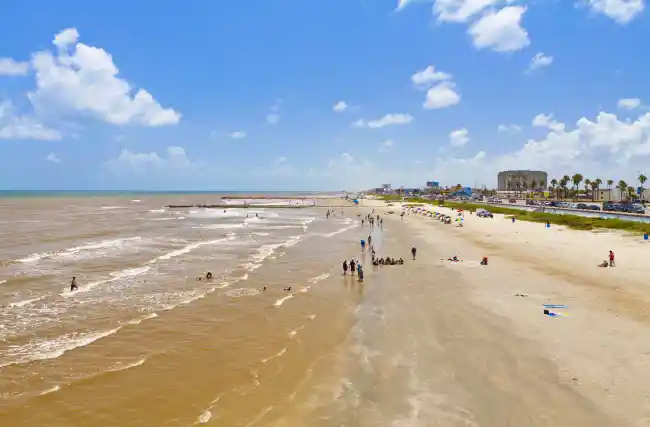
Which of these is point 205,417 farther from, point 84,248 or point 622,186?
point 622,186

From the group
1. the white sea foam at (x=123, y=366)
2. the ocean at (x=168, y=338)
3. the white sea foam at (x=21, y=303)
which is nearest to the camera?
the ocean at (x=168, y=338)

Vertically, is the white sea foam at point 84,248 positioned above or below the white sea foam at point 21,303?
above

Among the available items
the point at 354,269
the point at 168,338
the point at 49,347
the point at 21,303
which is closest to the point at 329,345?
the point at 168,338

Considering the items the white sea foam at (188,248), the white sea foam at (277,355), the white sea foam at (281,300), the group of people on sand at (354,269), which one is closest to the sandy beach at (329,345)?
the white sea foam at (277,355)

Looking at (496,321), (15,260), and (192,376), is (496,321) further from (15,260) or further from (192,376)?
(15,260)

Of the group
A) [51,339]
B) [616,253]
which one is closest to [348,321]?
[51,339]

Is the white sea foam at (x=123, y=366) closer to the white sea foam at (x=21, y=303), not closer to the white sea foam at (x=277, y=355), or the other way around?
the white sea foam at (x=277, y=355)
